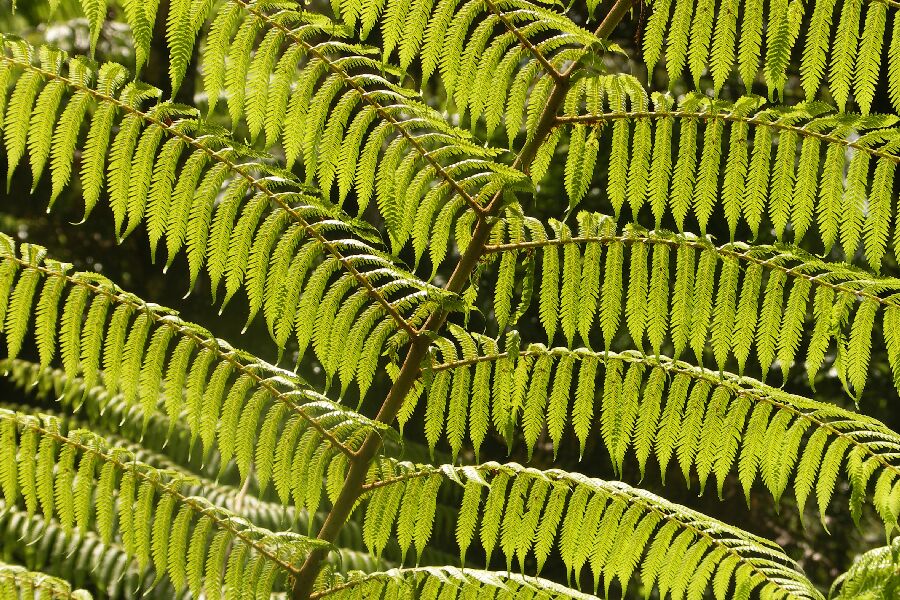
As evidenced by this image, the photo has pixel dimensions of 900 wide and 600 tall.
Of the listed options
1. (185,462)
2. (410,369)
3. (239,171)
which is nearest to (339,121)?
(239,171)

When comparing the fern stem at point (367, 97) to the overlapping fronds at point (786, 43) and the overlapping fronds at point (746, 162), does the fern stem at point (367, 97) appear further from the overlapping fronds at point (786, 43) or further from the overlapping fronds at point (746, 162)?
the overlapping fronds at point (786, 43)

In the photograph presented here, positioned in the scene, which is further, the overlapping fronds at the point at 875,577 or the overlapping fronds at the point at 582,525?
the overlapping fronds at the point at 582,525

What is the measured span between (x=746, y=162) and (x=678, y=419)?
0.34m

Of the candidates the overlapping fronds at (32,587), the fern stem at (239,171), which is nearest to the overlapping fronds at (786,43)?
the fern stem at (239,171)

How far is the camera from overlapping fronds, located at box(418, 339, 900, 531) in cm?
107

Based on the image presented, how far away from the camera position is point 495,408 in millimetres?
1138

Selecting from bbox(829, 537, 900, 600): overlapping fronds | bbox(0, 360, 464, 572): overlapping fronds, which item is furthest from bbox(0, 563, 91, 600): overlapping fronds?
bbox(0, 360, 464, 572): overlapping fronds

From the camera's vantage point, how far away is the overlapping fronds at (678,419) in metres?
1.07

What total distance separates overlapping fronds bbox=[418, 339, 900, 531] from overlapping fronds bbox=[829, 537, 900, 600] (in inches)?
2.5

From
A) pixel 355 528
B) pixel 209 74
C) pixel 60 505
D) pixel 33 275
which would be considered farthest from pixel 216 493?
pixel 209 74

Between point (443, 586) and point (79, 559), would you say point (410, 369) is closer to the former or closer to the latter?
point (443, 586)

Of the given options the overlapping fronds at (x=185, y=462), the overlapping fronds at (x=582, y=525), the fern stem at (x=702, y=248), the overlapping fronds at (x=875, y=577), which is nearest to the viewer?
the overlapping fronds at (x=875, y=577)

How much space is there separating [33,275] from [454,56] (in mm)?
591

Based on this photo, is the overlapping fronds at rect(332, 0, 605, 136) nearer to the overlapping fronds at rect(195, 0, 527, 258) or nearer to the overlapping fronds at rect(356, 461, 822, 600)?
the overlapping fronds at rect(195, 0, 527, 258)
